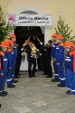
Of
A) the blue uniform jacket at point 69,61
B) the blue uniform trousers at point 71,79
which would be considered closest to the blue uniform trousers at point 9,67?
the blue uniform jacket at point 69,61

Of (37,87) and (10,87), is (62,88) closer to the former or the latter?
(37,87)

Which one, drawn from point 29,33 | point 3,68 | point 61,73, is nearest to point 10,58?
point 3,68

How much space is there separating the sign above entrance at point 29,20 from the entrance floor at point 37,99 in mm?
2957

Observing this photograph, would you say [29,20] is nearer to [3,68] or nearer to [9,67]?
[9,67]

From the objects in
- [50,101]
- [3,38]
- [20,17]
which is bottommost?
[50,101]

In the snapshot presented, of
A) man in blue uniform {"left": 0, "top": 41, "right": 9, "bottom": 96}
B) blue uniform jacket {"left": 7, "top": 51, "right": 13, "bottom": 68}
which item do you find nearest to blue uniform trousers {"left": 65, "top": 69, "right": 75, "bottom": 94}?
man in blue uniform {"left": 0, "top": 41, "right": 9, "bottom": 96}

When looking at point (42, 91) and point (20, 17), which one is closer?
point (42, 91)

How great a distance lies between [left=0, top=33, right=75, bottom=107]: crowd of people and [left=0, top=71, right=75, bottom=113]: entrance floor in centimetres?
32

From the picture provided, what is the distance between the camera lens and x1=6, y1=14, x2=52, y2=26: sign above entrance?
1352cm

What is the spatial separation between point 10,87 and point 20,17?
3906 mm

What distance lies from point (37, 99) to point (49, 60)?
3.94 metres

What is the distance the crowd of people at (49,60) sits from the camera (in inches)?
365

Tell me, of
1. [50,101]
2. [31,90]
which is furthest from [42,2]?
[50,101]

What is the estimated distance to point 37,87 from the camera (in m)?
11.0
